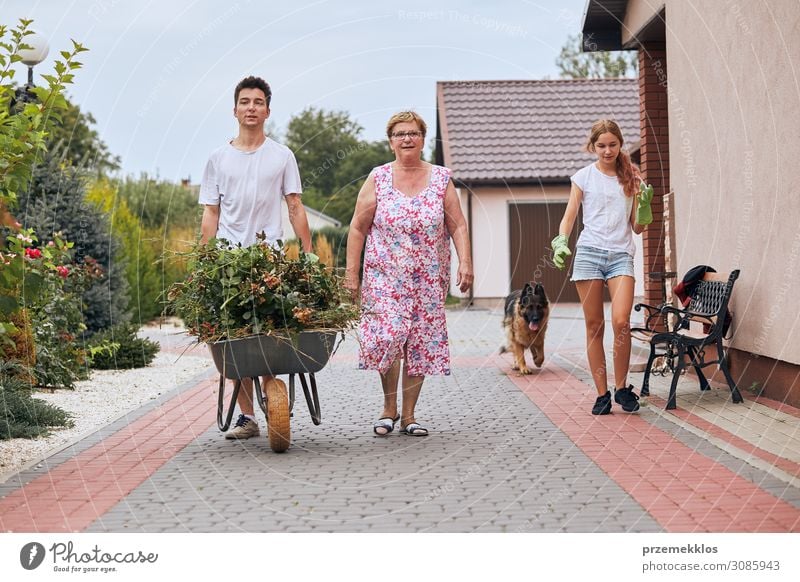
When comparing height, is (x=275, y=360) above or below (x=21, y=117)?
below

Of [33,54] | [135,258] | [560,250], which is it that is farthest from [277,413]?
[135,258]

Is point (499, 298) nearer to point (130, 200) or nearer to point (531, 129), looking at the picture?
point (531, 129)

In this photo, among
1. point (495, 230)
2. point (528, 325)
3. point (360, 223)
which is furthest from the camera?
point (495, 230)

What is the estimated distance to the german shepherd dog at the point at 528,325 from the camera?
11242mm

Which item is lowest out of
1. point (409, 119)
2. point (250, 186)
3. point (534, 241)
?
point (534, 241)

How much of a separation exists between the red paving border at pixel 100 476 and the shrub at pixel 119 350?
3966 millimetres

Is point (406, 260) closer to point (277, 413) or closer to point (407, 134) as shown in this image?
point (407, 134)

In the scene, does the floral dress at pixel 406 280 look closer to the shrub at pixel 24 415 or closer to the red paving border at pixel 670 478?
the red paving border at pixel 670 478

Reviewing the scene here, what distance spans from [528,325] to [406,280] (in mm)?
4188

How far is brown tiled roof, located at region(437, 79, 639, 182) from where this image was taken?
93.5ft

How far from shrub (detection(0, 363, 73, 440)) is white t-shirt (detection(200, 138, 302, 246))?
6.60 ft

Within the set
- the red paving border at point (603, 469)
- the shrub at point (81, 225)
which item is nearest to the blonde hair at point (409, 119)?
the red paving border at point (603, 469)

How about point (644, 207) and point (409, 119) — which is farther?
point (644, 207)

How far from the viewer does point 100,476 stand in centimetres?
604
